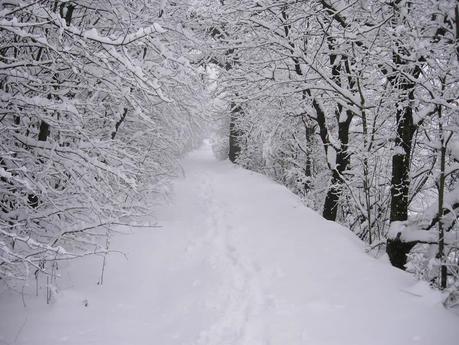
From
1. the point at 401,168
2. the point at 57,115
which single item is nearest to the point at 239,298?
the point at 401,168

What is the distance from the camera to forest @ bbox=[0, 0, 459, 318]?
378 centimetres

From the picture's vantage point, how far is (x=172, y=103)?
255 inches

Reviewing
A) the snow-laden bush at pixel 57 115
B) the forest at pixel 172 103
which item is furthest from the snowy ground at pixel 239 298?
the snow-laden bush at pixel 57 115

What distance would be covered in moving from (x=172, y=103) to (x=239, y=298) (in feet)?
11.3

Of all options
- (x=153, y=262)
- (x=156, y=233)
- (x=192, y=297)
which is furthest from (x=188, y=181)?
(x=192, y=297)

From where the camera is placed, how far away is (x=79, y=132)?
4.45 metres

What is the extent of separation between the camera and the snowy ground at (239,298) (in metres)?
3.93

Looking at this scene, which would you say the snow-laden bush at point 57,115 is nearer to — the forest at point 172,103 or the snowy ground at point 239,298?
the forest at point 172,103

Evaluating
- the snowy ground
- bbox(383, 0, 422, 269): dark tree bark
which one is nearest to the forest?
bbox(383, 0, 422, 269): dark tree bark

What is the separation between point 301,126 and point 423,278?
10.6 metres

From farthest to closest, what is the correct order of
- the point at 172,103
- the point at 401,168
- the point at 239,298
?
the point at 172,103 < the point at 401,168 < the point at 239,298

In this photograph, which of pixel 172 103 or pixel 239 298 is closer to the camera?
pixel 239 298

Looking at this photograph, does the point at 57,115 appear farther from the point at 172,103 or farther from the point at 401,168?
the point at 401,168

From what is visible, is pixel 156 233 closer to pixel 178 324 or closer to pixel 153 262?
pixel 153 262
